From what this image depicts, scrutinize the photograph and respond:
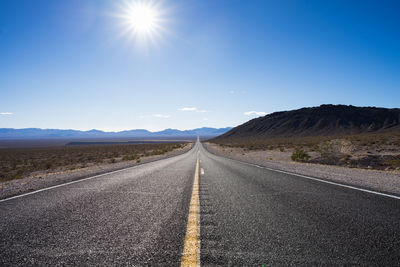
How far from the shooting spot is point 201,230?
2.78 m

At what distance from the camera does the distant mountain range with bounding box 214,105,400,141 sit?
91.4 m

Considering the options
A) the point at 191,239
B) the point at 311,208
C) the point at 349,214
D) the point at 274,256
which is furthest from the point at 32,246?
the point at 349,214

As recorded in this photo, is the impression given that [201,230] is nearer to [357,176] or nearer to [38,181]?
[357,176]

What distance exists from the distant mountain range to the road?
102 metres

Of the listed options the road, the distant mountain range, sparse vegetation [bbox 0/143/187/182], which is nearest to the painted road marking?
the road

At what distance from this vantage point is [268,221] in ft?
10.5

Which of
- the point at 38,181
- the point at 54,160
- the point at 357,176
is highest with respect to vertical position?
the point at 357,176

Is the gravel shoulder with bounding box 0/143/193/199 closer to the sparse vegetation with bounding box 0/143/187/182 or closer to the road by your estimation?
the road

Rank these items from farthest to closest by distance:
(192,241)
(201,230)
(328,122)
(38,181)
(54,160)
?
(328,122)
(54,160)
(38,181)
(201,230)
(192,241)

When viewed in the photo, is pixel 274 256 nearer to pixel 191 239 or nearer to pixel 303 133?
pixel 191 239

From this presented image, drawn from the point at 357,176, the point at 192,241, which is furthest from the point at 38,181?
the point at 357,176

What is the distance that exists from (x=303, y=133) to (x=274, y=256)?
106024mm

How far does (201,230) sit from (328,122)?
386 feet

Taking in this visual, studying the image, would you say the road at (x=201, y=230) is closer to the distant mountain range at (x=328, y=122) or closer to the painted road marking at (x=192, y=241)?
the painted road marking at (x=192, y=241)
